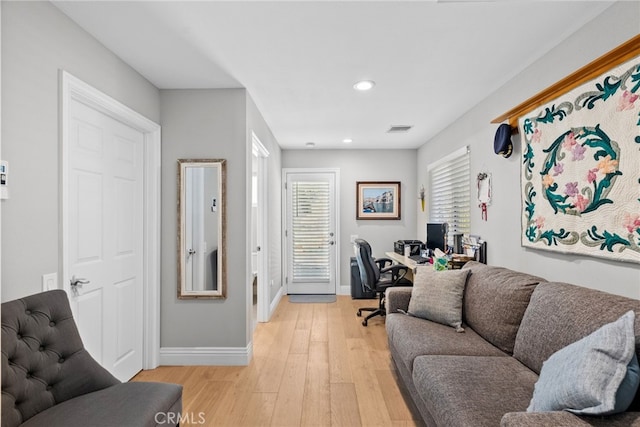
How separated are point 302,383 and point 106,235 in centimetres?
185

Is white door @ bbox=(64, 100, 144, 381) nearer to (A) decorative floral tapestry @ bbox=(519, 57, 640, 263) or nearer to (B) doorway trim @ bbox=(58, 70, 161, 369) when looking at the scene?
(B) doorway trim @ bbox=(58, 70, 161, 369)

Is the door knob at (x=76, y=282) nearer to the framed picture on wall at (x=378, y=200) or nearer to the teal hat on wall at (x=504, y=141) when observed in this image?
the teal hat on wall at (x=504, y=141)

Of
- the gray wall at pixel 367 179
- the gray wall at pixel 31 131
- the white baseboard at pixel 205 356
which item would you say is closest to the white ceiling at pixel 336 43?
the gray wall at pixel 31 131

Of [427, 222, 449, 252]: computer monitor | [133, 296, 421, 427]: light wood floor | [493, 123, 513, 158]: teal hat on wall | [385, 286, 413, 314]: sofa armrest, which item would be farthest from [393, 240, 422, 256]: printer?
[493, 123, 513, 158]: teal hat on wall

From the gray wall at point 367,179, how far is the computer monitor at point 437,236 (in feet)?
4.16

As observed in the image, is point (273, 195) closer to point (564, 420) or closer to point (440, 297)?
point (440, 297)

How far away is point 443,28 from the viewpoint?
205 centimetres

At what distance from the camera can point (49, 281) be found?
1.81 metres

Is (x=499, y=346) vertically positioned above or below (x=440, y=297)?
below

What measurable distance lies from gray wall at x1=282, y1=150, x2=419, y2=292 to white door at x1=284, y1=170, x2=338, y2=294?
0.16m

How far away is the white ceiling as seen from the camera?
73.8 inches

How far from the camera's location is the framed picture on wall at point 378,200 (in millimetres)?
5688

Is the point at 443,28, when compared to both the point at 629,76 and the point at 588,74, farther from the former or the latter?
the point at 629,76

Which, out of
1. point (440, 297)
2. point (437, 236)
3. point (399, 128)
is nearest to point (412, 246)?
Answer: point (437, 236)
